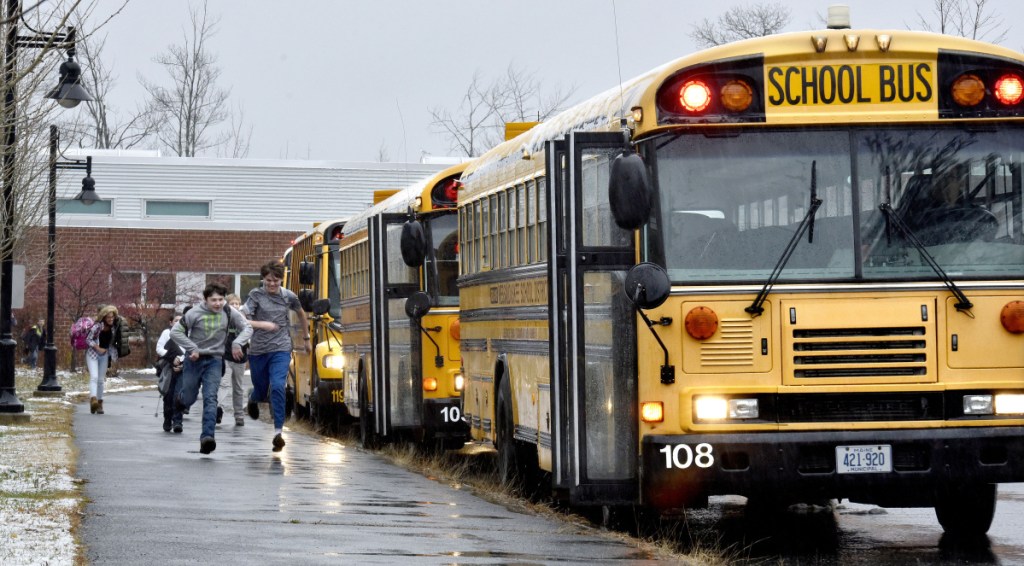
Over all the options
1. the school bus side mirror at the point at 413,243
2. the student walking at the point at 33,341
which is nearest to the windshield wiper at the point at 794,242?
the school bus side mirror at the point at 413,243

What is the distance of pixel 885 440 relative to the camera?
963 centimetres

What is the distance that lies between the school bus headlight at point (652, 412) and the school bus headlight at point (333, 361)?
1370 cm

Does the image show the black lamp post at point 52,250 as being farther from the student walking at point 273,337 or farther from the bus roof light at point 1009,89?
the bus roof light at point 1009,89

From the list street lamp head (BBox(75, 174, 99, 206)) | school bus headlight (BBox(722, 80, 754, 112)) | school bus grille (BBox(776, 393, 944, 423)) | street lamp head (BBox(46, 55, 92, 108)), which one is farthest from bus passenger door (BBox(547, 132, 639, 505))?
street lamp head (BBox(75, 174, 99, 206))

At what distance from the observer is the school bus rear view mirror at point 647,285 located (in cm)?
941

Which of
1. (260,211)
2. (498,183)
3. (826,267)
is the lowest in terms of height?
(826,267)

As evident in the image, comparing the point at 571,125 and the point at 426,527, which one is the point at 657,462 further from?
the point at 571,125

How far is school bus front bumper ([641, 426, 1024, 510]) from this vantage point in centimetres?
958

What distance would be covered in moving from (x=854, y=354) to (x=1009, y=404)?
91cm

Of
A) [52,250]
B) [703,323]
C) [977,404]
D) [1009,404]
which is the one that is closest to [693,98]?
[703,323]

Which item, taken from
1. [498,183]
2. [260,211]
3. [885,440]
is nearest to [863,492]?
[885,440]

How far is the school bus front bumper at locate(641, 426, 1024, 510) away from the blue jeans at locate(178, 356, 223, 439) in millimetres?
7160

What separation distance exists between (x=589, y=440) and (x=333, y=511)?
6.58 feet

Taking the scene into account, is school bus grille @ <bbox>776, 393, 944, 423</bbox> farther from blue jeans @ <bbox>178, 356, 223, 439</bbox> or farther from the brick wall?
the brick wall
